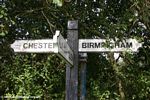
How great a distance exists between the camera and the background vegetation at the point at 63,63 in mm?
4285

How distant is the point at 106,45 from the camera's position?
124 inches

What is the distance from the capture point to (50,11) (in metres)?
4.36

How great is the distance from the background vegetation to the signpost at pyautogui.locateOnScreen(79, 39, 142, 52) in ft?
3.19

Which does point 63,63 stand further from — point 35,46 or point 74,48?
point 35,46

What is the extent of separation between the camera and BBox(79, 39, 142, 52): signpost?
3.17 m

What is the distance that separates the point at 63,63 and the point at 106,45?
1.38 meters

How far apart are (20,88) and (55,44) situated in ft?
6.65

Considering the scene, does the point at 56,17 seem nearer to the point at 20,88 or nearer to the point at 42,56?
the point at 42,56

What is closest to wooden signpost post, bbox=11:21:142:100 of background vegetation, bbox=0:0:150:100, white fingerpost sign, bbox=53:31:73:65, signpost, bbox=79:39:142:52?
signpost, bbox=79:39:142:52

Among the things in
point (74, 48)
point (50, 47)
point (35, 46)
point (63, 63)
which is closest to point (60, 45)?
point (50, 47)

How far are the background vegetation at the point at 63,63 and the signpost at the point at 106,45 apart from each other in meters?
0.97

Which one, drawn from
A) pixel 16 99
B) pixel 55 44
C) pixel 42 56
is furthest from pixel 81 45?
pixel 42 56

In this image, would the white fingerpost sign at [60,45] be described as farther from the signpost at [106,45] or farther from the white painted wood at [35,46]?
the signpost at [106,45]

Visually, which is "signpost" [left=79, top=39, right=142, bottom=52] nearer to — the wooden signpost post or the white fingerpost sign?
the wooden signpost post
